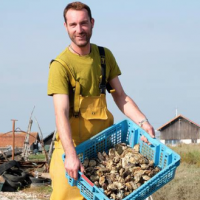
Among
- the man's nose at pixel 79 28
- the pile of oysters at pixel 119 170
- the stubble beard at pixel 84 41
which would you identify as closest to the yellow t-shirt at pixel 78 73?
the stubble beard at pixel 84 41

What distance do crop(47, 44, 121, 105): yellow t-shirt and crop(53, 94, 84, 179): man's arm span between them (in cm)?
8

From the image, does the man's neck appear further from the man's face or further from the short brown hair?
the short brown hair

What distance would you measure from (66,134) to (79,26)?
0.90m

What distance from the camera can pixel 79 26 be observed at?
4.44 metres

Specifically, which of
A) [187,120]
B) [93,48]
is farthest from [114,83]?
[187,120]

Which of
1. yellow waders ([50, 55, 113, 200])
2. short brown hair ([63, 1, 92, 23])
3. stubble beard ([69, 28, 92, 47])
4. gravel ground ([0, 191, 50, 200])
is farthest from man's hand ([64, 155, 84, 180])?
gravel ground ([0, 191, 50, 200])

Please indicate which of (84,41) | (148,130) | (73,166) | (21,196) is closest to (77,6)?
(84,41)

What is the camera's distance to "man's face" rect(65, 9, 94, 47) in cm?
444

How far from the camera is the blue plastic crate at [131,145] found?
4.04 m

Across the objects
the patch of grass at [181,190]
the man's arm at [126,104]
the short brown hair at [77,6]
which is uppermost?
the short brown hair at [77,6]

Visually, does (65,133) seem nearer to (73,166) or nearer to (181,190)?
(73,166)

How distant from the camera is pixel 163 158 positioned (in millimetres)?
4430

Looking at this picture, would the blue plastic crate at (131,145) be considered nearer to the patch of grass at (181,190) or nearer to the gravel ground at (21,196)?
the patch of grass at (181,190)

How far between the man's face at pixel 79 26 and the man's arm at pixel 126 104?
1.87ft
